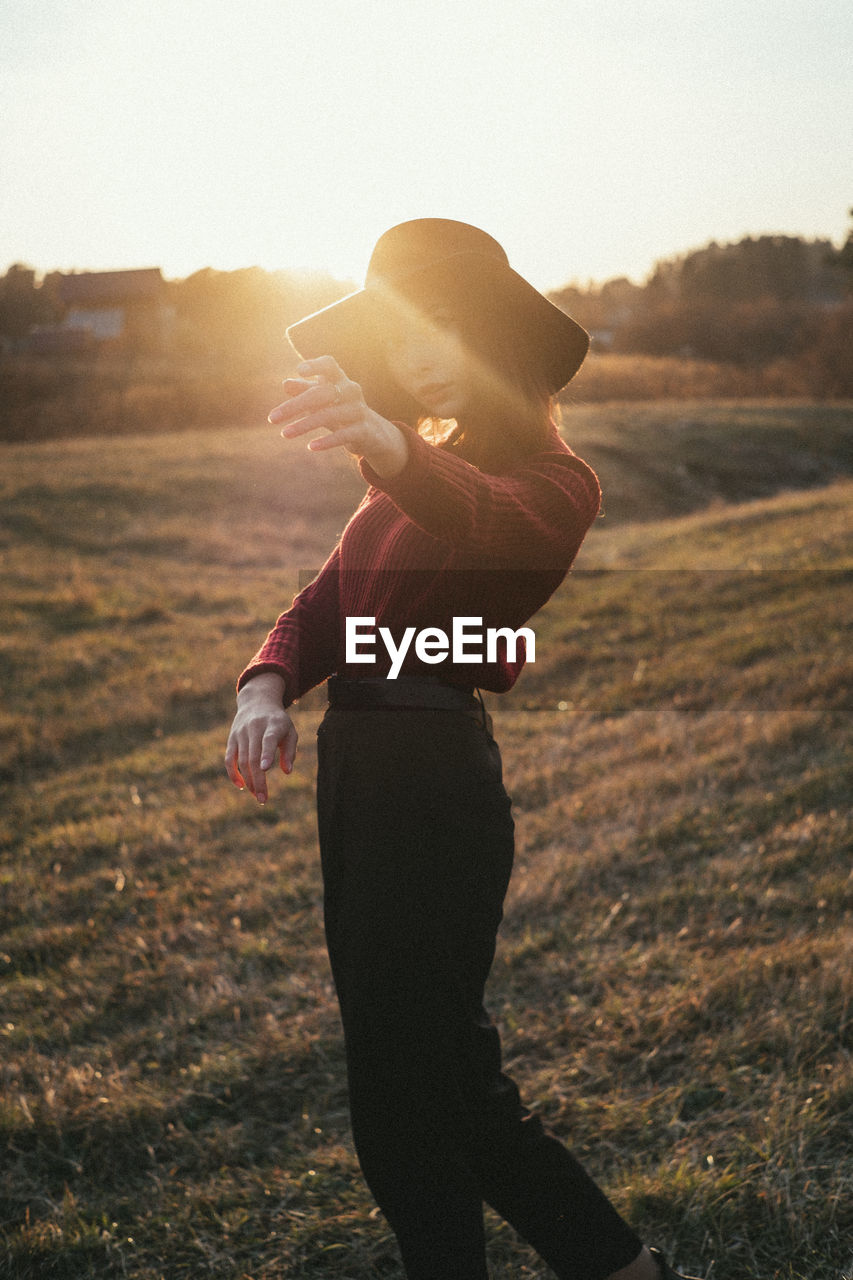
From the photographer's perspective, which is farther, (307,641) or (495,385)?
(307,641)

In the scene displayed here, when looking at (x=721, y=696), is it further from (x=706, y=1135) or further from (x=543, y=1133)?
(x=543, y=1133)

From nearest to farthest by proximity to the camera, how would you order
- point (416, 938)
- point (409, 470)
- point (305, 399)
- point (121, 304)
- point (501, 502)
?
point (305, 399) < point (409, 470) < point (501, 502) < point (416, 938) < point (121, 304)

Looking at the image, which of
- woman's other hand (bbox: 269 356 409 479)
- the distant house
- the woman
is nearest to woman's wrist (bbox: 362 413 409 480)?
woman's other hand (bbox: 269 356 409 479)

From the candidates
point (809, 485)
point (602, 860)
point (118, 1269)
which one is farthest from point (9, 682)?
point (809, 485)

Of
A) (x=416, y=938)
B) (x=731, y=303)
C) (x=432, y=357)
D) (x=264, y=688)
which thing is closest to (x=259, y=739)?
(x=264, y=688)

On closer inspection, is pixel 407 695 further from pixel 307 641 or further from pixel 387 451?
pixel 387 451

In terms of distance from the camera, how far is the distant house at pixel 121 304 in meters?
35.4

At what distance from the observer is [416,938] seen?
1.65 meters

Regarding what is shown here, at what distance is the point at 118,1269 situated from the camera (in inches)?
89.0

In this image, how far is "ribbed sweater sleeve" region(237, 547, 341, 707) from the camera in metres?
1.86

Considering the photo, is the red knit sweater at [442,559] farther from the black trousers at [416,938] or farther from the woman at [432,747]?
the black trousers at [416,938]

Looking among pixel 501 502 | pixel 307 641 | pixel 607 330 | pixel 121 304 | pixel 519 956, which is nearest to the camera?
pixel 501 502

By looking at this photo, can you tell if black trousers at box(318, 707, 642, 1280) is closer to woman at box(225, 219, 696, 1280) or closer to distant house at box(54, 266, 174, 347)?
woman at box(225, 219, 696, 1280)

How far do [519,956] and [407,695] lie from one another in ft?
7.11
